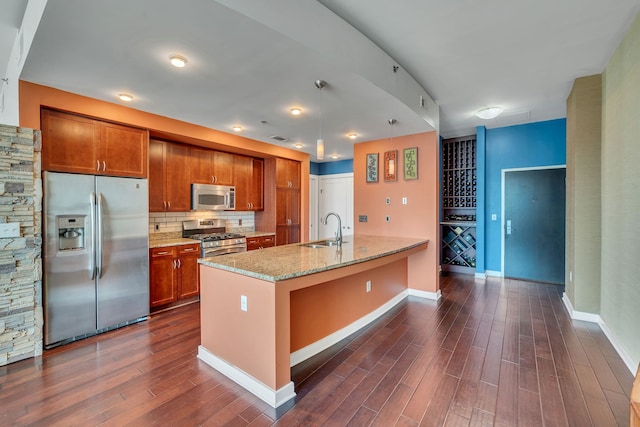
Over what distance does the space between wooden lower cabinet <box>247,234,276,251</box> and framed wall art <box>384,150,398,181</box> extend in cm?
230

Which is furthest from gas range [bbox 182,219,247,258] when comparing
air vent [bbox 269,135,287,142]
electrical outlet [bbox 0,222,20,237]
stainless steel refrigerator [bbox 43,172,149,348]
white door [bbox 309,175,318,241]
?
white door [bbox 309,175,318,241]

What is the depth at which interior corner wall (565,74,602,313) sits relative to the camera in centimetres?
321

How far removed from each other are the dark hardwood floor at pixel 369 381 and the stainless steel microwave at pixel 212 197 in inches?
73.0

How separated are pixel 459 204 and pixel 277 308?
5086mm

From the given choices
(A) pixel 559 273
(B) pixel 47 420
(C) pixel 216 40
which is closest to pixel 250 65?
(C) pixel 216 40

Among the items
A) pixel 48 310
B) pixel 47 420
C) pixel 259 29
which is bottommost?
pixel 47 420

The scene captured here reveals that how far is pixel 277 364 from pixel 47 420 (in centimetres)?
145

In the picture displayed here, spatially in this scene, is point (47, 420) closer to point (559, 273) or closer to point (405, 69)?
point (405, 69)

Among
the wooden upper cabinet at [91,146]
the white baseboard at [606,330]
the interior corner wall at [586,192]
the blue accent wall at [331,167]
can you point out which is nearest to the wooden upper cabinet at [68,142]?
the wooden upper cabinet at [91,146]

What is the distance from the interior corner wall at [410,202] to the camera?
4.19 m

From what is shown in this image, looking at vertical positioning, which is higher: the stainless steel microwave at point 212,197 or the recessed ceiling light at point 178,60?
the recessed ceiling light at point 178,60

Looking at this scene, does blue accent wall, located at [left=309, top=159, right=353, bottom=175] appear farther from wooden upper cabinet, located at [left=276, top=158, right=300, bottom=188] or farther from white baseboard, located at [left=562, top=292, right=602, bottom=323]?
white baseboard, located at [left=562, top=292, right=602, bottom=323]

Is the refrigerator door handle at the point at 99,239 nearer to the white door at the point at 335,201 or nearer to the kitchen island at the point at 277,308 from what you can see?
the kitchen island at the point at 277,308

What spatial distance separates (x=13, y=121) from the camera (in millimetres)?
2713
